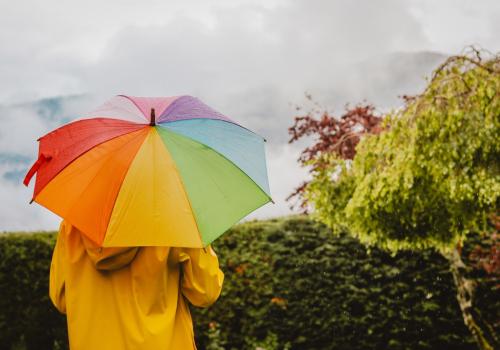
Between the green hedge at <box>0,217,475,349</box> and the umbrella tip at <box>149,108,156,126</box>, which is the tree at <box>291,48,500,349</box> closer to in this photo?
the green hedge at <box>0,217,475,349</box>

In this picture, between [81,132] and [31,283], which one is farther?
[31,283]

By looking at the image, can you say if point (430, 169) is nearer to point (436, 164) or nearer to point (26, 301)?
point (436, 164)

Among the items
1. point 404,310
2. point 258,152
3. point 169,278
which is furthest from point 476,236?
point 169,278

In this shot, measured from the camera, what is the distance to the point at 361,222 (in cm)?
514

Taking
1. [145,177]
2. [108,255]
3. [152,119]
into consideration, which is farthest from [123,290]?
[152,119]

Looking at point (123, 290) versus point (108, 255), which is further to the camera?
point (123, 290)

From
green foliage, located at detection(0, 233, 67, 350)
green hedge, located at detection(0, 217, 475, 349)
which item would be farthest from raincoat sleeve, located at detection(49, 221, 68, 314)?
green foliage, located at detection(0, 233, 67, 350)

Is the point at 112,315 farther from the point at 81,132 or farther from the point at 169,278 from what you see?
the point at 81,132

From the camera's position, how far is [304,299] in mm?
7047

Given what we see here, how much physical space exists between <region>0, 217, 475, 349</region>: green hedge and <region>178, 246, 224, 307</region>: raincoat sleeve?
470cm

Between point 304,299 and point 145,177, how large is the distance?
5345mm

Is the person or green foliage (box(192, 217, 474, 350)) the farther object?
green foliage (box(192, 217, 474, 350))

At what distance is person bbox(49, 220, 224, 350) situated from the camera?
216 centimetres

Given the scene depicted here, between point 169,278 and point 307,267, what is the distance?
5036mm
